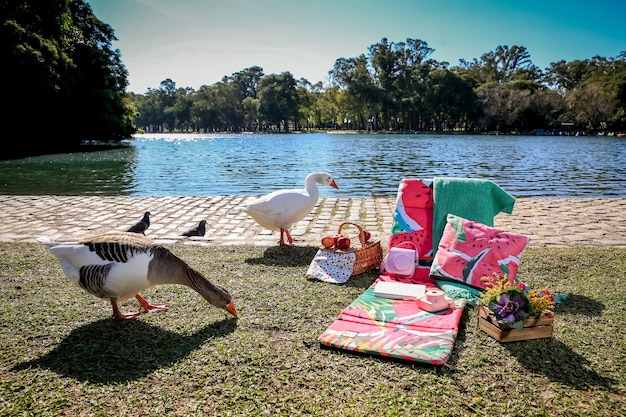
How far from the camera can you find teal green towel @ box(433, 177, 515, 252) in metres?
6.03

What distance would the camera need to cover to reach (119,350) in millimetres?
4047

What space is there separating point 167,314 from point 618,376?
4278mm

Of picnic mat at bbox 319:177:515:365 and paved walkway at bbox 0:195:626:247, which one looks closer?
picnic mat at bbox 319:177:515:365

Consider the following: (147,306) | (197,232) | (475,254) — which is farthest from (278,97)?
(147,306)

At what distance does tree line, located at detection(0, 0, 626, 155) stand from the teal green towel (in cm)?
3399

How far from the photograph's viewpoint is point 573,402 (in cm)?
323

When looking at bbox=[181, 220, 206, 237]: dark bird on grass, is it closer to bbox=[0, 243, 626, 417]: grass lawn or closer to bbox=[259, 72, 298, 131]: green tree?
bbox=[0, 243, 626, 417]: grass lawn

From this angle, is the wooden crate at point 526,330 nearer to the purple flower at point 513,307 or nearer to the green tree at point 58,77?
the purple flower at point 513,307

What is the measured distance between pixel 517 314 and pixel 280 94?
341 ft

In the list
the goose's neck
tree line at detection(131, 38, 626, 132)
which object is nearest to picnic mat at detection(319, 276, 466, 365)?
the goose's neck

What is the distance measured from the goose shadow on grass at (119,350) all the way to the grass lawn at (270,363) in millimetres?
17

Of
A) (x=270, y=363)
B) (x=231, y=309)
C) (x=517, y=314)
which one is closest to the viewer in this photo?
(x=270, y=363)

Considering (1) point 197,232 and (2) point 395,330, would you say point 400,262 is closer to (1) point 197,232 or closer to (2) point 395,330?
(2) point 395,330

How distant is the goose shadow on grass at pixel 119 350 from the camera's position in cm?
370
